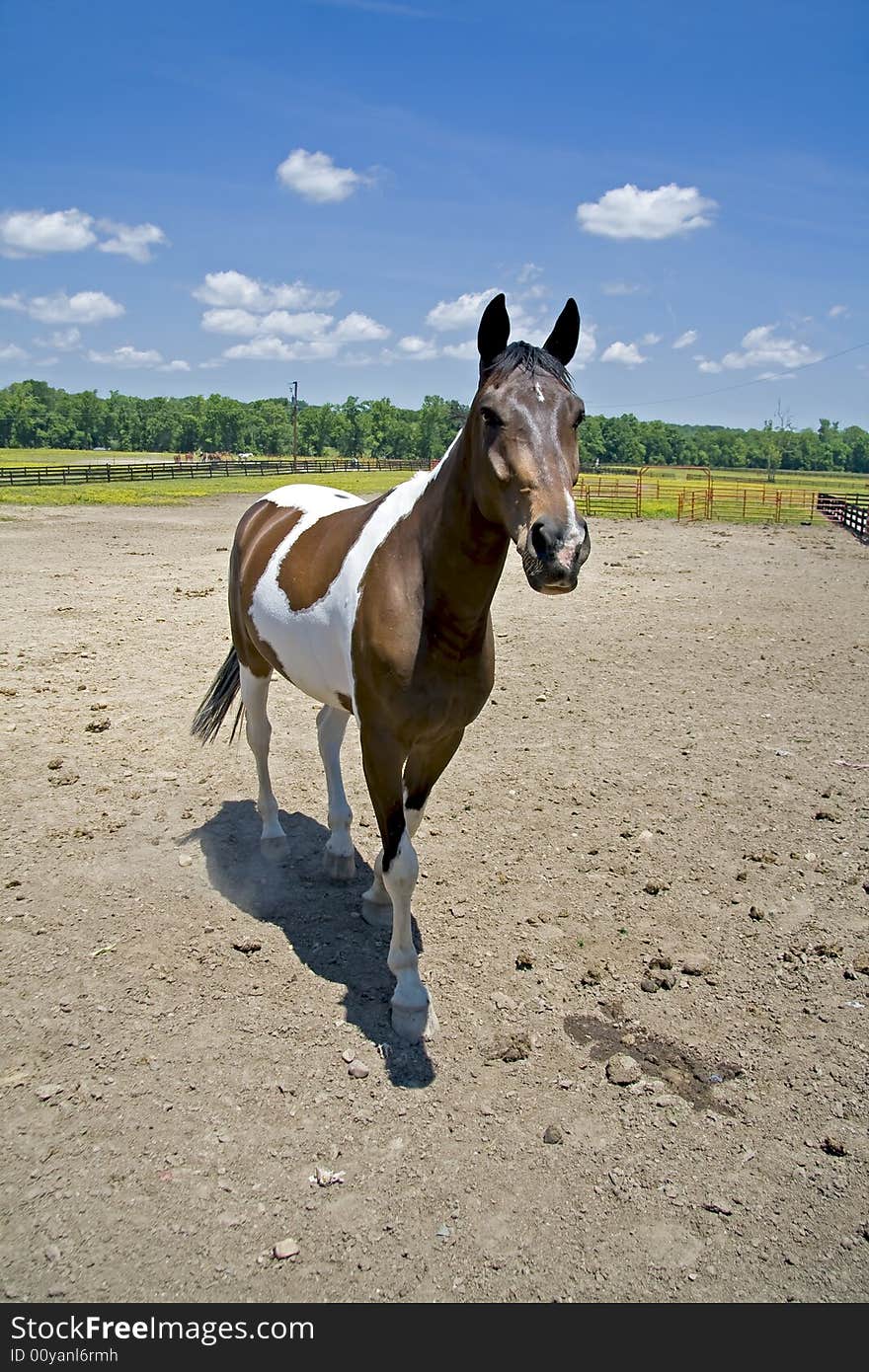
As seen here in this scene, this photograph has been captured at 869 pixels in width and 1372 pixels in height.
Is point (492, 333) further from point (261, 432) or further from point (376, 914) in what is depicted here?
point (261, 432)

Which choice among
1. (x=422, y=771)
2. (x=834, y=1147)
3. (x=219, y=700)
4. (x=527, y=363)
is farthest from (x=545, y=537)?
(x=219, y=700)

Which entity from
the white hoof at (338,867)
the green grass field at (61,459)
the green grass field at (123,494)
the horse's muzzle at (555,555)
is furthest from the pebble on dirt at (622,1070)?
the green grass field at (61,459)

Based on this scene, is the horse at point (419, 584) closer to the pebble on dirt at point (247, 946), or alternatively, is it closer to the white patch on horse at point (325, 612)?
the white patch on horse at point (325, 612)

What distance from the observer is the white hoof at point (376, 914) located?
4367mm

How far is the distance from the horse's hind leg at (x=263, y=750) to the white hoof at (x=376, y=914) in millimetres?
810

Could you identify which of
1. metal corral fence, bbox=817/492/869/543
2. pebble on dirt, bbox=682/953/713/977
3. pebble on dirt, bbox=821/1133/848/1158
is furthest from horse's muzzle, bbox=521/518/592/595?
metal corral fence, bbox=817/492/869/543

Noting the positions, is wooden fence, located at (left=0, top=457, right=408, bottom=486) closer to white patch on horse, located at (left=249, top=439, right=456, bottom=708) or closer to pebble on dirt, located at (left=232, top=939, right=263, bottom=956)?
white patch on horse, located at (left=249, top=439, right=456, bottom=708)

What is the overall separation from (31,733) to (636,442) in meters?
93.1

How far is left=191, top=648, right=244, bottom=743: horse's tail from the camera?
5.69m

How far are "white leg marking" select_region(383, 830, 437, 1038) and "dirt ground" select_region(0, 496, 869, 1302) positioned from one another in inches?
3.8

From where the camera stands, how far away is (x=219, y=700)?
227 inches

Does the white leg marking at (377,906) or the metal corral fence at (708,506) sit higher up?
the metal corral fence at (708,506)

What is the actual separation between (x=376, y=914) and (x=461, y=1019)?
908 millimetres

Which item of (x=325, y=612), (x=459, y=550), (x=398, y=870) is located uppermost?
(x=459, y=550)
